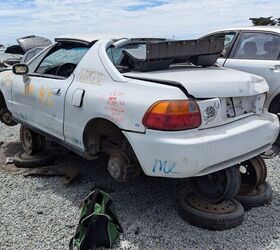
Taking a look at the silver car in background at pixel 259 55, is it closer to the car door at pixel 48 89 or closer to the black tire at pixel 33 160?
the car door at pixel 48 89

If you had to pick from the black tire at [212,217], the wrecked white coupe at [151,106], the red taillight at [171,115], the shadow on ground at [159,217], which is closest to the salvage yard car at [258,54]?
the wrecked white coupe at [151,106]

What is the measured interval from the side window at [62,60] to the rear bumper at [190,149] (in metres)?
1.35

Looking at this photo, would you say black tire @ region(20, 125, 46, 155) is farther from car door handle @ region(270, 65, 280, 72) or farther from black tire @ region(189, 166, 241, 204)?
car door handle @ region(270, 65, 280, 72)

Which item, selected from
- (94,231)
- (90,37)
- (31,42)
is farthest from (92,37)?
(31,42)

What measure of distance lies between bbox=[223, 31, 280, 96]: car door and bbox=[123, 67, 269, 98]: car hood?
5.67 feet

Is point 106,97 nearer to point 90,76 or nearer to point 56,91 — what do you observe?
point 90,76

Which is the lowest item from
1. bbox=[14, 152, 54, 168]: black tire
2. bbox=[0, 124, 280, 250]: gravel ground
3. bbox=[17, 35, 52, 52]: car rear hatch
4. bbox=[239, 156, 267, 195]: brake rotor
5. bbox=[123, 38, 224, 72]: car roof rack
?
bbox=[14, 152, 54, 168]: black tire

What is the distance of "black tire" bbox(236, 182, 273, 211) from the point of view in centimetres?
351

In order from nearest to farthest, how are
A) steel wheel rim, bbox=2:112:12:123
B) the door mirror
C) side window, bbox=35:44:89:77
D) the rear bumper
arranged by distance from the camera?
the rear bumper → side window, bbox=35:44:89:77 → the door mirror → steel wheel rim, bbox=2:112:12:123

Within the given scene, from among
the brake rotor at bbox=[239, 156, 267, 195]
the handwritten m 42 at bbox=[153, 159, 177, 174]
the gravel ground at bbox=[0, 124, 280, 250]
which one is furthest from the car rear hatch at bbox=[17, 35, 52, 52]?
the handwritten m 42 at bbox=[153, 159, 177, 174]

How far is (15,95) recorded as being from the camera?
4.66 m

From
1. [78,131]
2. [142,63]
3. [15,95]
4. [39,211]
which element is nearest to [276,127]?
[142,63]

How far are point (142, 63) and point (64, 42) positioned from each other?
132 centimetres

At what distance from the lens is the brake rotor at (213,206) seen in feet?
10.6
